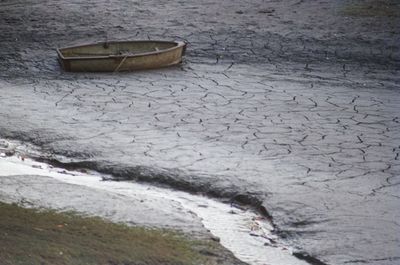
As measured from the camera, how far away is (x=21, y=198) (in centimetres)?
556

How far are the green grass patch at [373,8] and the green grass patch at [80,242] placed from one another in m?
8.66

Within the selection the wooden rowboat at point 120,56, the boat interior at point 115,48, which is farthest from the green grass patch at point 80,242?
the boat interior at point 115,48

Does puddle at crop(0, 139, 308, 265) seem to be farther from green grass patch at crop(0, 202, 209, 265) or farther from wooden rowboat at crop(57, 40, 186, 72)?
wooden rowboat at crop(57, 40, 186, 72)

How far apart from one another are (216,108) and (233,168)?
A: 2101 millimetres

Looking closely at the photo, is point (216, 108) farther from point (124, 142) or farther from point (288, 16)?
point (288, 16)

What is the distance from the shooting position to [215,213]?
5523 mm

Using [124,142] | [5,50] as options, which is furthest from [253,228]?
[5,50]

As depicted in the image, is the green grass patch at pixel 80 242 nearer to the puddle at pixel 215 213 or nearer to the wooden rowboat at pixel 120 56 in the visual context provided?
the puddle at pixel 215 213

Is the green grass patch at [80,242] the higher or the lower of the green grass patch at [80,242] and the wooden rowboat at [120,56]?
the higher

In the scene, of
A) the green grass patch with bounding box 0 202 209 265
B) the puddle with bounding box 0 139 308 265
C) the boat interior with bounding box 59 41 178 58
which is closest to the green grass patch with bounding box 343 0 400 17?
the boat interior with bounding box 59 41 178 58

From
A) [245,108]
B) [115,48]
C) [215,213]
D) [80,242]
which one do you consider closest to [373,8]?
[115,48]

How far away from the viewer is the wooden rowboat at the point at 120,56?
10008mm

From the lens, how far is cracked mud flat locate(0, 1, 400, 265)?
5641 millimetres

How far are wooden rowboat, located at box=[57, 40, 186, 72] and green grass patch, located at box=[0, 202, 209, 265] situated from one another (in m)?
4.89
